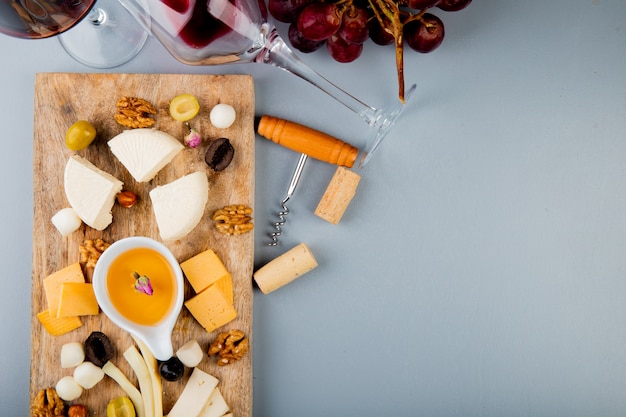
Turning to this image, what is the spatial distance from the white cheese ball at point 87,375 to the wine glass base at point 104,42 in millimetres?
549

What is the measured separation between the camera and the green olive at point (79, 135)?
98 cm

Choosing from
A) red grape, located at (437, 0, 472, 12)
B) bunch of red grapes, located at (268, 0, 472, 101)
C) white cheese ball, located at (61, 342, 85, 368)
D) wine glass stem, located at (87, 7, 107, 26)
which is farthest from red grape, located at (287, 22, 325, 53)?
white cheese ball, located at (61, 342, 85, 368)

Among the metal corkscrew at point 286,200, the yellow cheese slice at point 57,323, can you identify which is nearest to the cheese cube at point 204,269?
the metal corkscrew at point 286,200

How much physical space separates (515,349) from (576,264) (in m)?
0.20

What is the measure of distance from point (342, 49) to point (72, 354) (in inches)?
28.6

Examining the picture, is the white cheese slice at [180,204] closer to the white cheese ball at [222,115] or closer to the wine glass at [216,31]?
the white cheese ball at [222,115]

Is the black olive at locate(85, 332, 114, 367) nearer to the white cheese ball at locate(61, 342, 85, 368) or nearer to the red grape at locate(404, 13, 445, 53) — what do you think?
the white cheese ball at locate(61, 342, 85, 368)

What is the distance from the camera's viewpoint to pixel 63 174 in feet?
3.36

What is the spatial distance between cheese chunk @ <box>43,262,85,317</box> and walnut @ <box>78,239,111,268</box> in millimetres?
23

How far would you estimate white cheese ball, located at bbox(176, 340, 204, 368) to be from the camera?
99 cm

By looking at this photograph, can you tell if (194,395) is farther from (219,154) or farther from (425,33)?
(425,33)

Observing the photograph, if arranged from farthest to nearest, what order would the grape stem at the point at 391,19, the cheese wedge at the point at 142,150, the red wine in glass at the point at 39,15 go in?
1. the cheese wedge at the point at 142,150
2. the grape stem at the point at 391,19
3. the red wine in glass at the point at 39,15

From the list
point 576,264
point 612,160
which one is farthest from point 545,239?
point 612,160

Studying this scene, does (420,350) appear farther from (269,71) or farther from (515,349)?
(269,71)
